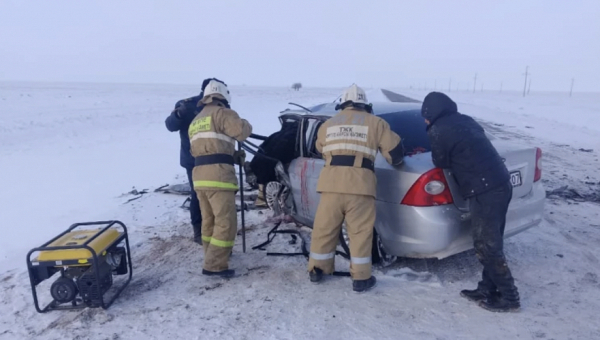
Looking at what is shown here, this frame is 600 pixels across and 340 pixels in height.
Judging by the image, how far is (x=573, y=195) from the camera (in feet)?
22.0

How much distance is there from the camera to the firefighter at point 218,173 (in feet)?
14.4

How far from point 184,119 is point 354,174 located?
7.98 feet

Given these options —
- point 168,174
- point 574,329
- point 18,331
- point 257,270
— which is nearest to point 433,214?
point 574,329

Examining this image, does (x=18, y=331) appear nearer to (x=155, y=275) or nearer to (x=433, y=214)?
(x=155, y=275)

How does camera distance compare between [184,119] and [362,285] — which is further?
[184,119]

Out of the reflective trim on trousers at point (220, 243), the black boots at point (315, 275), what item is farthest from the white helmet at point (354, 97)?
the reflective trim on trousers at point (220, 243)

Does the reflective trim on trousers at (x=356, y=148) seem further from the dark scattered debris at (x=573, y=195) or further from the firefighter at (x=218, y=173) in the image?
the dark scattered debris at (x=573, y=195)

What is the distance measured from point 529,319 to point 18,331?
3918 millimetres

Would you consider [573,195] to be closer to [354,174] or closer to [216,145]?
[354,174]

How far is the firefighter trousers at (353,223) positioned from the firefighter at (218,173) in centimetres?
95

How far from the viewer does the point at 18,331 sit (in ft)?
11.5

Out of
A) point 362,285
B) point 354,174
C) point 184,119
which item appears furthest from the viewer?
point 184,119

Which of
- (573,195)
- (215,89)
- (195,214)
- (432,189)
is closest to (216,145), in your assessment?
(215,89)

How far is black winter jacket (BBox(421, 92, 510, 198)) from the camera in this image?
3.43m
